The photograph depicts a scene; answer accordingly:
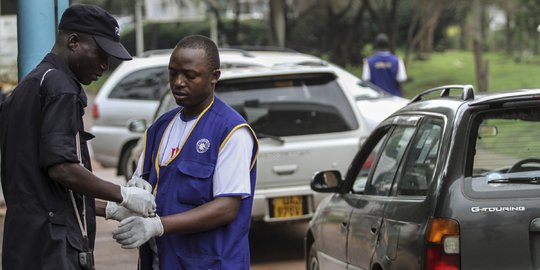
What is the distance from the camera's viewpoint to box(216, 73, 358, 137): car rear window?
32.4 feet

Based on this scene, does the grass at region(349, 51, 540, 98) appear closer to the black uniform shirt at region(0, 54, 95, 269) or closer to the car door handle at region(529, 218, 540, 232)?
the car door handle at region(529, 218, 540, 232)

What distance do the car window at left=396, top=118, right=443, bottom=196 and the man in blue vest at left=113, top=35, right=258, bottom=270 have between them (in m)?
1.39

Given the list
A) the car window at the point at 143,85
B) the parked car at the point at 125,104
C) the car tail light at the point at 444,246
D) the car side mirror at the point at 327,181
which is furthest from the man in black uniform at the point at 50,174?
the car window at the point at 143,85

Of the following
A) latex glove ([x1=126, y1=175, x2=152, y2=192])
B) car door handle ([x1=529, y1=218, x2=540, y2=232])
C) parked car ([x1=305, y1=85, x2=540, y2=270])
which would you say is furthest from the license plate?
latex glove ([x1=126, y1=175, x2=152, y2=192])

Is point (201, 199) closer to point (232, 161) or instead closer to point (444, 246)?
point (232, 161)

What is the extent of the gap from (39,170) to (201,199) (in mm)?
677

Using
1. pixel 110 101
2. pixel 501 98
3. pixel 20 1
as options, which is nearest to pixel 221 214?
pixel 501 98

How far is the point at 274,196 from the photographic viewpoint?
9539mm

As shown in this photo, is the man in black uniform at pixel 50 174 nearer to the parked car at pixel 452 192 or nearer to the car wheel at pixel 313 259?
the parked car at pixel 452 192

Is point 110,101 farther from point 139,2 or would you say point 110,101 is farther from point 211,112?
point 139,2

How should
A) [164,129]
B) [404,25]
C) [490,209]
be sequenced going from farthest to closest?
[404,25] → [490,209] → [164,129]

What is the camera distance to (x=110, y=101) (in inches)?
623

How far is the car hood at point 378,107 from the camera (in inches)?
443

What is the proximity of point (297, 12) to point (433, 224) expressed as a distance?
30193 millimetres
